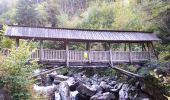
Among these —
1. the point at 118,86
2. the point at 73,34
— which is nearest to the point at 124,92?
the point at 118,86

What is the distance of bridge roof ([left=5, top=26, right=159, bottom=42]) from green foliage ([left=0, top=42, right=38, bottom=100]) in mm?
3981

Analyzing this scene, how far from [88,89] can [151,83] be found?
5204 mm

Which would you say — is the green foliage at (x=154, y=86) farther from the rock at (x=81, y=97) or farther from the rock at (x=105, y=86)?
the rock at (x=81, y=97)

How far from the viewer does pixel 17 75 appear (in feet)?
47.3

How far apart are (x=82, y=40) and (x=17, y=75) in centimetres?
733

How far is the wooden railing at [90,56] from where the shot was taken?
773 inches

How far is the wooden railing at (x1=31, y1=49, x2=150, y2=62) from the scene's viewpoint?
64.4 feet

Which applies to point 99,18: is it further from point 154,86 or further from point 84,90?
point 154,86

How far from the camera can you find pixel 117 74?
2753 cm

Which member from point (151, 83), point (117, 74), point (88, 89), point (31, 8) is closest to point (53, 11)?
point (31, 8)

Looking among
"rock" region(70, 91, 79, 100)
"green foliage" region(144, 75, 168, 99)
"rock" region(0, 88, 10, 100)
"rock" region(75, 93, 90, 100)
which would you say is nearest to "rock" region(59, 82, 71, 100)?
"rock" region(70, 91, 79, 100)

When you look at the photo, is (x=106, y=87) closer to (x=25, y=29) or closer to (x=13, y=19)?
(x=25, y=29)

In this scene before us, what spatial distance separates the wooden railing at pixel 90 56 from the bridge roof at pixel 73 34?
3.53 ft

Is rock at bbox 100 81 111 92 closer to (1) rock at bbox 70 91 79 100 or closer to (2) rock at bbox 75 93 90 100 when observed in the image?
(2) rock at bbox 75 93 90 100
